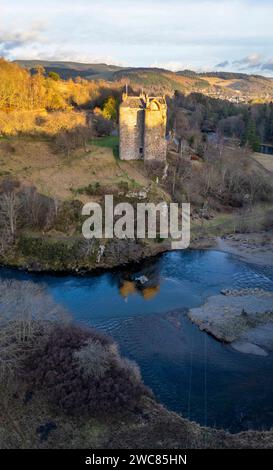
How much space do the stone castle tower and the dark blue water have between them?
51.7 feet

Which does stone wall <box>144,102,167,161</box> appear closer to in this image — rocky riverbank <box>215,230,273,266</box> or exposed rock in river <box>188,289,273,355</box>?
rocky riverbank <box>215,230,273,266</box>

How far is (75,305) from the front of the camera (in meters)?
30.5

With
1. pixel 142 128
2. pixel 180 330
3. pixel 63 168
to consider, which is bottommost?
pixel 180 330

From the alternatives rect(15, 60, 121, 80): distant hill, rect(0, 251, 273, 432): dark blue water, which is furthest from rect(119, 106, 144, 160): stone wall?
rect(15, 60, 121, 80): distant hill

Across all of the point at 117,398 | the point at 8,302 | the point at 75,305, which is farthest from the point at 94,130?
the point at 117,398

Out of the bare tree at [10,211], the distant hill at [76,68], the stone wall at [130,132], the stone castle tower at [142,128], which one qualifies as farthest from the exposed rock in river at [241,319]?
the distant hill at [76,68]

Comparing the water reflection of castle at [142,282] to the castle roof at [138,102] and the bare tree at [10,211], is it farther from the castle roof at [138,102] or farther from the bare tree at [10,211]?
the castle roof at [138,102]

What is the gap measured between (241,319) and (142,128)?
95.5 ft

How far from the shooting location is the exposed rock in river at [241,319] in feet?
86.4

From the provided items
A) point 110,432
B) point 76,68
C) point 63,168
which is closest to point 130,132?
point 63,168

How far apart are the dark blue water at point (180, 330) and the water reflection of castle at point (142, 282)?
0.08 metres

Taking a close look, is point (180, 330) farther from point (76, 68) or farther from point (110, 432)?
point (76, 68)

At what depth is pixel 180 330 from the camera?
27688 mm
